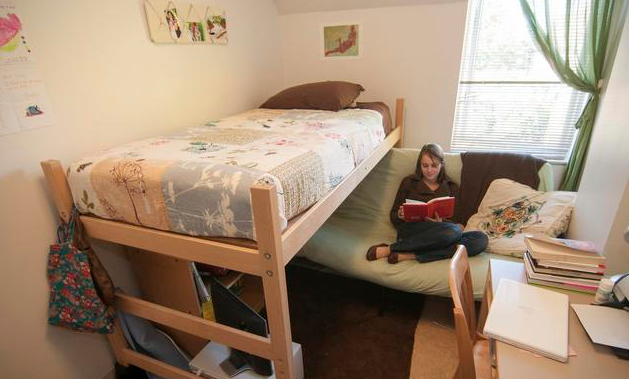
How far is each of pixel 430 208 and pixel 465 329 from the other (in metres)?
1.09

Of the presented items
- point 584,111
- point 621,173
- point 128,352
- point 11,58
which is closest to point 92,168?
point 11,58

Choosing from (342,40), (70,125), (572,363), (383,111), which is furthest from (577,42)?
(70,125)

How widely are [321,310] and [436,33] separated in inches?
82.8

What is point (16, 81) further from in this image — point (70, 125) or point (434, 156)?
point (434, 156)

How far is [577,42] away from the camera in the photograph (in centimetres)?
215

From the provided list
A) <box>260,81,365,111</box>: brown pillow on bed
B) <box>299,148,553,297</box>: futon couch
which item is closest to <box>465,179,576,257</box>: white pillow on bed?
<box>299,148,553,297</box>: futon couch

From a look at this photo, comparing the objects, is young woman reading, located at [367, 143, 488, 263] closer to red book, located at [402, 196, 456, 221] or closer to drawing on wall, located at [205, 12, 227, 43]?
red book, located at [402, 196, 456, 221]

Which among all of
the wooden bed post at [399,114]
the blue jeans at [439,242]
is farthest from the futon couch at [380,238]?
the wooden bed post at [399,114]

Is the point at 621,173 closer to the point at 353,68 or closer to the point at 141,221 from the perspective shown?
the point at 141,221

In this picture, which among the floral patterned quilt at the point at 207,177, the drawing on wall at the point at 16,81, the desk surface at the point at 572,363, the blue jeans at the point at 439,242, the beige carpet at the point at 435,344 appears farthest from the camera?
the blue jeans at the point at 439,242

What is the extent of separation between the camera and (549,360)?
81cm

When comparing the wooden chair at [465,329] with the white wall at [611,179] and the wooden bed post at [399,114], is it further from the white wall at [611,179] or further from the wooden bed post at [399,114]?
the wooden bed post at [399,114]

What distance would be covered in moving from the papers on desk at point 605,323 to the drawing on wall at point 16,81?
1.91 m

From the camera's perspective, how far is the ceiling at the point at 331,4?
239 centimetres
